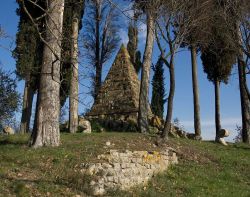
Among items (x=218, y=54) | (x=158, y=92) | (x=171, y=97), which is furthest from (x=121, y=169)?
(x=158, y=92)

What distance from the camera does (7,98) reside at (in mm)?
23797

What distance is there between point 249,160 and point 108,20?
19875 mm

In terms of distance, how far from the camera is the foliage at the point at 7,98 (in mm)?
23641

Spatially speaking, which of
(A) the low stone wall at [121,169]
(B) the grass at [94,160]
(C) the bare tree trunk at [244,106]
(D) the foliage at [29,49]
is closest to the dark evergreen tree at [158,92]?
(C) the bare tree trunk at [244,106]

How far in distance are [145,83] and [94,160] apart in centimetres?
952

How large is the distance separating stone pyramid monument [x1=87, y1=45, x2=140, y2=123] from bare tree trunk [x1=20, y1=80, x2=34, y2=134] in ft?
11.1

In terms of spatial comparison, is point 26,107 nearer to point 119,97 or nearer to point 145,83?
point 119,97

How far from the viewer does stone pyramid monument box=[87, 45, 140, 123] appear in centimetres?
2510

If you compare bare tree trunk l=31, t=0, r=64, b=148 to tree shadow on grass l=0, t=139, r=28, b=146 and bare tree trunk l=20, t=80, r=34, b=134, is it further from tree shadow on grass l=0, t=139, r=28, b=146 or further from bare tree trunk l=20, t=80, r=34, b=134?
bare tree trunk l=20, t=80, r=34, b=134

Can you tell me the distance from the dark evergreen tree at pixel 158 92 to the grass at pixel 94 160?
11.2m

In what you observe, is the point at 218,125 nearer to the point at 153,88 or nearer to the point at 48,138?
the point at 153,88

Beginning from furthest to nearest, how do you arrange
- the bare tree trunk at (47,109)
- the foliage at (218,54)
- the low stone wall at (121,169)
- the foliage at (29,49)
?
the foliage at (29,49) < the foliage at (218,54) < the bare tree trunk at (47,109) < the low stone wall at (121,169)

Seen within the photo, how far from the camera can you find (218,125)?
1037 inches

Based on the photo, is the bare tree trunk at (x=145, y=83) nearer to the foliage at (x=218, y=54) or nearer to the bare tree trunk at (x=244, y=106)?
the foliage at (x=218, y=54)
